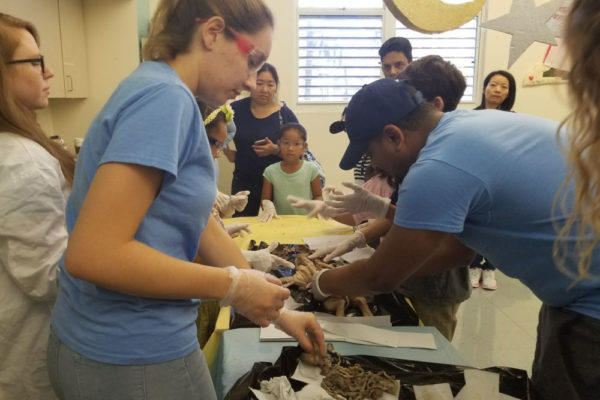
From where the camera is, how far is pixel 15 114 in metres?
1.22

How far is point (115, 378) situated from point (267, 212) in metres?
2.10

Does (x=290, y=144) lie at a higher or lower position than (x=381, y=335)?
higher

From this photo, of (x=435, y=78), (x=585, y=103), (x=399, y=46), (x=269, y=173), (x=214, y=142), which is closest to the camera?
(x=585, y=103)

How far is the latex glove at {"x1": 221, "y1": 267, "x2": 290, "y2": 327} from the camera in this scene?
76 centimetres

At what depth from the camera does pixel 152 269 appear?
0.65m

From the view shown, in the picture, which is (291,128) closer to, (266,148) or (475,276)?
(266,148)

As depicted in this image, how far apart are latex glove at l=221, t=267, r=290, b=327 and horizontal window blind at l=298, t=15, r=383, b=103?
3799 millimetres

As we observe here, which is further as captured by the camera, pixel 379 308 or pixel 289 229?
pixel 289 229

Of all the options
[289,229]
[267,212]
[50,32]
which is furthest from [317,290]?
[50,32]

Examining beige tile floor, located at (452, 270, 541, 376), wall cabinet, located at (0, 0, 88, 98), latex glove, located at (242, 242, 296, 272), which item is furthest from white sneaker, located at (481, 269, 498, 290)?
wall cabinet, located at (0, 0, 88, 98)

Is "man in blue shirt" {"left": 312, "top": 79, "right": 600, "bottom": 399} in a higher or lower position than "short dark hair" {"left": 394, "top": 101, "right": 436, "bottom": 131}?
lower

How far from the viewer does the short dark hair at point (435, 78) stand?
1550mm

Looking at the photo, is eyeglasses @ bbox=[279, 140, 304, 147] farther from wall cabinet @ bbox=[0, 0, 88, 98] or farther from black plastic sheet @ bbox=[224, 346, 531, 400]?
black plastic sheet @ bbox=[224, 346, 531, 400]

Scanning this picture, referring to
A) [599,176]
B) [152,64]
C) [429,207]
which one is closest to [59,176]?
[152,64]
